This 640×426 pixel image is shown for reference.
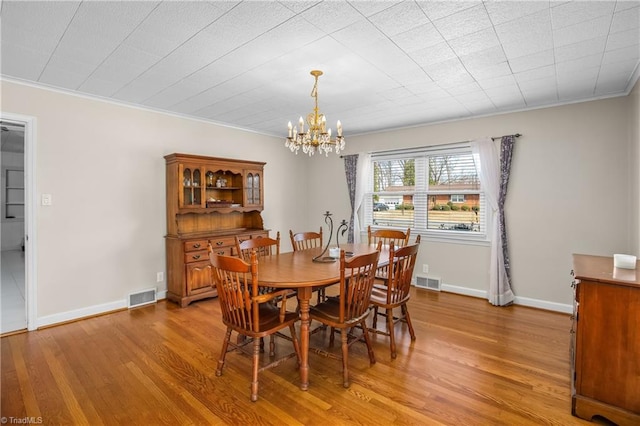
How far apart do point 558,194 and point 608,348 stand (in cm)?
237

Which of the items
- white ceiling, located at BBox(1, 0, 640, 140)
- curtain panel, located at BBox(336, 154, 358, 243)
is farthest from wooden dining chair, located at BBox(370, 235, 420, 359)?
curtain panel, located at BBox(336, 154, 358, 243)

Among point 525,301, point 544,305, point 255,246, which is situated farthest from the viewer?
point 525,301

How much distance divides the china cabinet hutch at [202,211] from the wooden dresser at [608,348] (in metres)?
3.71

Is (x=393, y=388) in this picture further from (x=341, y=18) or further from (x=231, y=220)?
(x=231, y=220)

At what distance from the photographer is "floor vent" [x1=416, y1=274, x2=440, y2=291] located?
15.1 ft

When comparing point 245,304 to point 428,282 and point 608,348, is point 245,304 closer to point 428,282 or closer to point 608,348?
point 608,348

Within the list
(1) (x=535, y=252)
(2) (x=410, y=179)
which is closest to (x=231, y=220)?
(2) (x=410, y=179)

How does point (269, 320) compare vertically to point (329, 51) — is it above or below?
below

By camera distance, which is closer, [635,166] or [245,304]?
[245,304]

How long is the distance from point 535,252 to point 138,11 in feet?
14.9

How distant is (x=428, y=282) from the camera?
15.3ft

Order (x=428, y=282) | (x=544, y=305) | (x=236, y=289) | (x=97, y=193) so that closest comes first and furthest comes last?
(x=236, y=289), (x=97, y=193), (x=544, y=305), (x=428, y=282)

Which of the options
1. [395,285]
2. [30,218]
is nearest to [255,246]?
[395,285]

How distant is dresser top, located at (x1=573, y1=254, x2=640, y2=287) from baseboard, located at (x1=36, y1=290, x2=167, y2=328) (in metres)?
4.46
